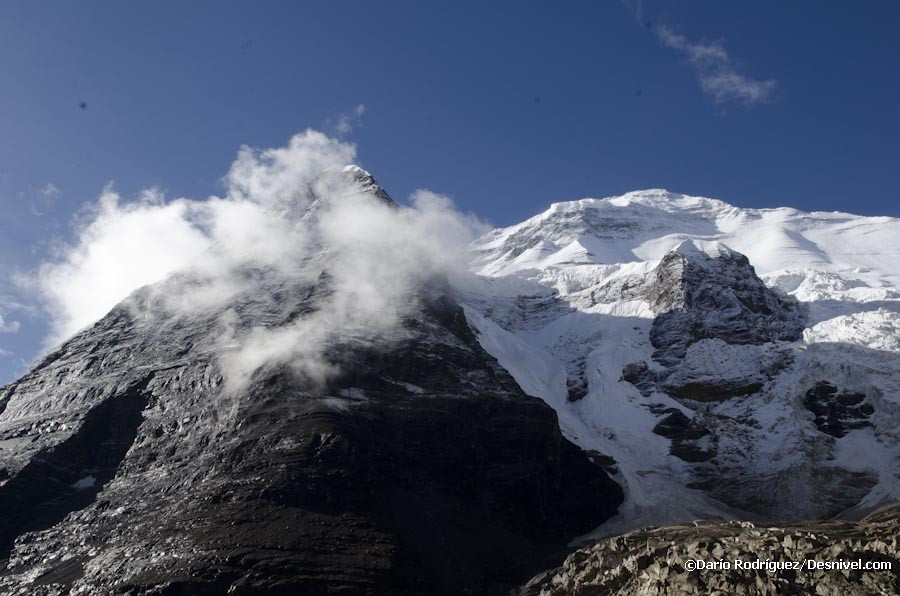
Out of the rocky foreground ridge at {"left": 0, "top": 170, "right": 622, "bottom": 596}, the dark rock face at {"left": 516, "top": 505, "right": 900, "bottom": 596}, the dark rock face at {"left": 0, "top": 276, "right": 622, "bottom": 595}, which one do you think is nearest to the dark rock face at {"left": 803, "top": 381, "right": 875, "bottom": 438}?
the rocky foreground ridge at {"left": 0, "top": 170, "right": 622, "bottom": 596}

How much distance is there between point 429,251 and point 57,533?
10198 cm

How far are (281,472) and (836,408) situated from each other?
103 m

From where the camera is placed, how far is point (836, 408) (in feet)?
510

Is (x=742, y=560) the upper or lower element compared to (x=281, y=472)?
lower

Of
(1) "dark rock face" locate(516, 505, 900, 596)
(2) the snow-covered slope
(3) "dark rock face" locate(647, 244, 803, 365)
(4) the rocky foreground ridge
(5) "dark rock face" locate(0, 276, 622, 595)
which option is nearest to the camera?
(1) "dark rock face" locate(516, 505, 900, 596)

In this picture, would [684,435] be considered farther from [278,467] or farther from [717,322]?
[278,467]

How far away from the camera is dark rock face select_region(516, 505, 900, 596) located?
49.6 meters

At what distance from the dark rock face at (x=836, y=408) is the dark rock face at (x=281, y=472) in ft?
150

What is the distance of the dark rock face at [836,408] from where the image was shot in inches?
5969

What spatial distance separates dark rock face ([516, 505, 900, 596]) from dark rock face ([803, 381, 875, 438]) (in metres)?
84.1

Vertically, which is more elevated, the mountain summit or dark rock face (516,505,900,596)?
the mountain summit

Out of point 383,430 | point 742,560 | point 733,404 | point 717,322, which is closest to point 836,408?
point 733,404

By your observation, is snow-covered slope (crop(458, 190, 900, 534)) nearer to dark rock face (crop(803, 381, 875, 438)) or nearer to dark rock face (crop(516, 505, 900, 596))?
dark rock face (crop(803, 381, 875, 438))

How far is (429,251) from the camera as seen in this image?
629 feet
